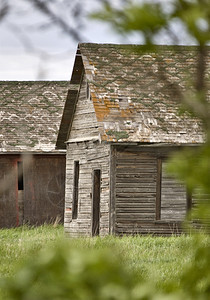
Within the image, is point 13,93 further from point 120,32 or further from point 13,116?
point 120,32

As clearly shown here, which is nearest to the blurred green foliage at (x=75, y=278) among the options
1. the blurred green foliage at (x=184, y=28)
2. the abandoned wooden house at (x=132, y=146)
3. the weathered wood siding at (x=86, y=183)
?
the blurred green foliage at (x=184, y=28)

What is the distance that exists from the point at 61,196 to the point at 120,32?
19.8m

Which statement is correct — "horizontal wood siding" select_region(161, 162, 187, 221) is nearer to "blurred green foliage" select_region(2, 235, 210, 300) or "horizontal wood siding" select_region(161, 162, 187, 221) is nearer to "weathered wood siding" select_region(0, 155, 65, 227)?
"weathered wood siding" select_region(0, 155, 65, 227)

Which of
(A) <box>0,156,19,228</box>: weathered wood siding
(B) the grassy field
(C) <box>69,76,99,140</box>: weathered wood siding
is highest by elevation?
(C) <box>69,76,99,140</box>: weathered wood siding

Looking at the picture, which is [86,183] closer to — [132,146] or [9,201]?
[132,146]

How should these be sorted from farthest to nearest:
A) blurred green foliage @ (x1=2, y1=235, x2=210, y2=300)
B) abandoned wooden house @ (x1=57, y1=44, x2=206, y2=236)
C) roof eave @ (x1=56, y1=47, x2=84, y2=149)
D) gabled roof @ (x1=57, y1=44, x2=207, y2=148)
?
roof eave @ (x1=56, y1=47, x2=84, y2=149) < abandoned wooden house @ (x1=57, y1=44, x2=206, y2=236) < gabled roof @ (x1=57, y1=44, x2=207, y2=148) < blurred green foliage @ (x1=2, y1=235, x2=210, y2=300)

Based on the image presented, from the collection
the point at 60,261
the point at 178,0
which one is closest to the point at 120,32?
the point at 178,0

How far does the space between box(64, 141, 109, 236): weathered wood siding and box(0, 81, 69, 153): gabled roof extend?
2.80 metres

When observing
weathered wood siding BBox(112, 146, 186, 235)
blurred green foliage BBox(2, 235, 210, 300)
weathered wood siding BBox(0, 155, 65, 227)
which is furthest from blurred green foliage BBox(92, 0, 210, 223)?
weathered wood siding BBox(0, 155, 65, 227)

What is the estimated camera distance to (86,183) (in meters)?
17.6

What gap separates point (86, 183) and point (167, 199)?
8.66 ft

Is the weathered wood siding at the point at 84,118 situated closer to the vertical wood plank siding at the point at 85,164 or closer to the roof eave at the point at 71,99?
the vertical wood plank siding at the point at 85,164

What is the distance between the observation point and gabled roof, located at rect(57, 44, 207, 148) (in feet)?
50.3

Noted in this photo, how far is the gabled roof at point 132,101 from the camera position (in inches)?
603
